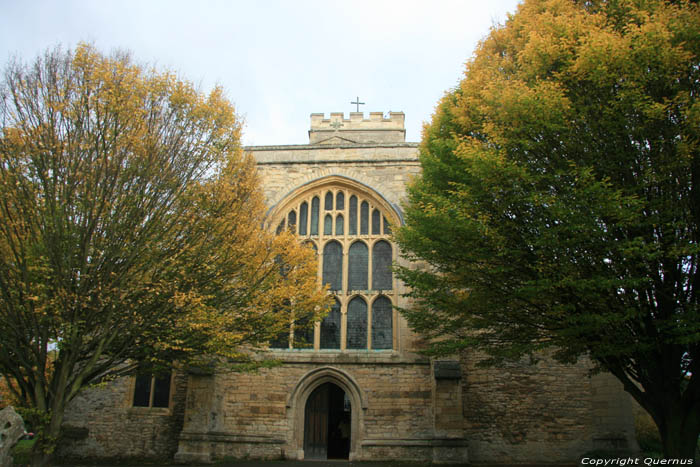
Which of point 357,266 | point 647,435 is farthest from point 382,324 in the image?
point 647,435

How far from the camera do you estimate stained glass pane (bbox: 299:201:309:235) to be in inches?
677

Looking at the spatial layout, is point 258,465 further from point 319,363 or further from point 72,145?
point 72,145

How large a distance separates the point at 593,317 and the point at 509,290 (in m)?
1.91

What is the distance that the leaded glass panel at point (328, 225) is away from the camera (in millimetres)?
16969

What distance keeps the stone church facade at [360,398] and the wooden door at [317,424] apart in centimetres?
3

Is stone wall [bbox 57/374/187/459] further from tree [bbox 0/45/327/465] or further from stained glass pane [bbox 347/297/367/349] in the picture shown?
tree [bbox 0/45/327/465]

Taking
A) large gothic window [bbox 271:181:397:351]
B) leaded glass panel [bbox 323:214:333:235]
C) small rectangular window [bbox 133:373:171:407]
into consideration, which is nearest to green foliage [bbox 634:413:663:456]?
large gothic window [bbox 271:181:397:351]

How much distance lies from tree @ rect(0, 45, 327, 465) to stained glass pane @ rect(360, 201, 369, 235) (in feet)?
21.0

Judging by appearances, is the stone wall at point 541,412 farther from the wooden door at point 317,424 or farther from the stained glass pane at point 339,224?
the stained glass pane at point 339,224

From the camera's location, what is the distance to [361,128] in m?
23.2

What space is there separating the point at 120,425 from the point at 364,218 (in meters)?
9.71

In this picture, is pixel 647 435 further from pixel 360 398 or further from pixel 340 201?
pixel 340 201

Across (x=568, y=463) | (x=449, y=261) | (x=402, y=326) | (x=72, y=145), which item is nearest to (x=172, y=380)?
(x=402, y=326)

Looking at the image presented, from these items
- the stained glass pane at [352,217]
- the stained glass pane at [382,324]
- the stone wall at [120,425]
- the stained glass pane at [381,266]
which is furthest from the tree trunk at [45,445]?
the stained glass pane at [352,217]
